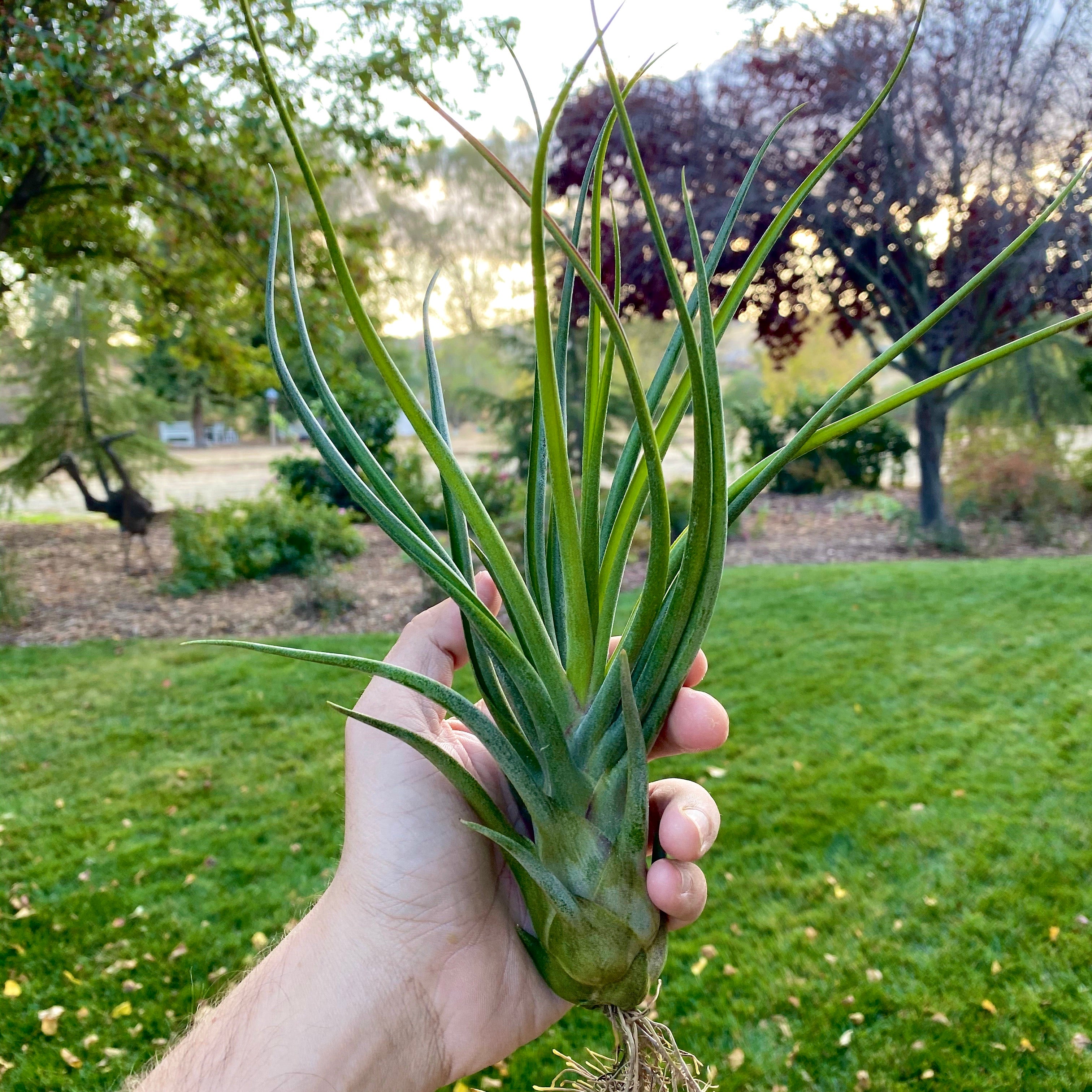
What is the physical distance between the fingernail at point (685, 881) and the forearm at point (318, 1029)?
538 mm

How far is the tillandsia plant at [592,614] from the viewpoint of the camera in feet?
2.90

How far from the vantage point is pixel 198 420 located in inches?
1126

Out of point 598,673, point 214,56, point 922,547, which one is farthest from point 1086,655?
point 214,56

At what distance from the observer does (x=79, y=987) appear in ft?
9.20

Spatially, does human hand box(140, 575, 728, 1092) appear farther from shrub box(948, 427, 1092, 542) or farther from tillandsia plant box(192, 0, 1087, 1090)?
shrub box(948, 427, 1092, 542)

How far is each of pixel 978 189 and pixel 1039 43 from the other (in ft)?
4.01

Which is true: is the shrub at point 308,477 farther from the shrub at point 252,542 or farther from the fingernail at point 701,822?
the fingernail at point 701,822

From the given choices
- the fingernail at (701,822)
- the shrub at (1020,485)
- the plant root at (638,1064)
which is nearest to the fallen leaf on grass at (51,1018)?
the plant root at (638,1064)

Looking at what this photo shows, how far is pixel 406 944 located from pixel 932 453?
8.30m

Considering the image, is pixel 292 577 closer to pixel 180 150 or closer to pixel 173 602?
pixel 173 602

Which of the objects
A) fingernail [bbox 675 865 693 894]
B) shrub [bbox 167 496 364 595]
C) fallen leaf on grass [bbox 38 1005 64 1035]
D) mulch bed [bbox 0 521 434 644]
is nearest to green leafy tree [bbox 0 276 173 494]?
mulch bed [bbox 0 521 434 644]

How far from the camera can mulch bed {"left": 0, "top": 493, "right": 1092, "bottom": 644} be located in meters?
6.95

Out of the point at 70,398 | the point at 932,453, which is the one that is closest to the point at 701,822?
the point at 932,453

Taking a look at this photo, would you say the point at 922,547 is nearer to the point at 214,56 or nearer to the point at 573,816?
the point at 214,56
